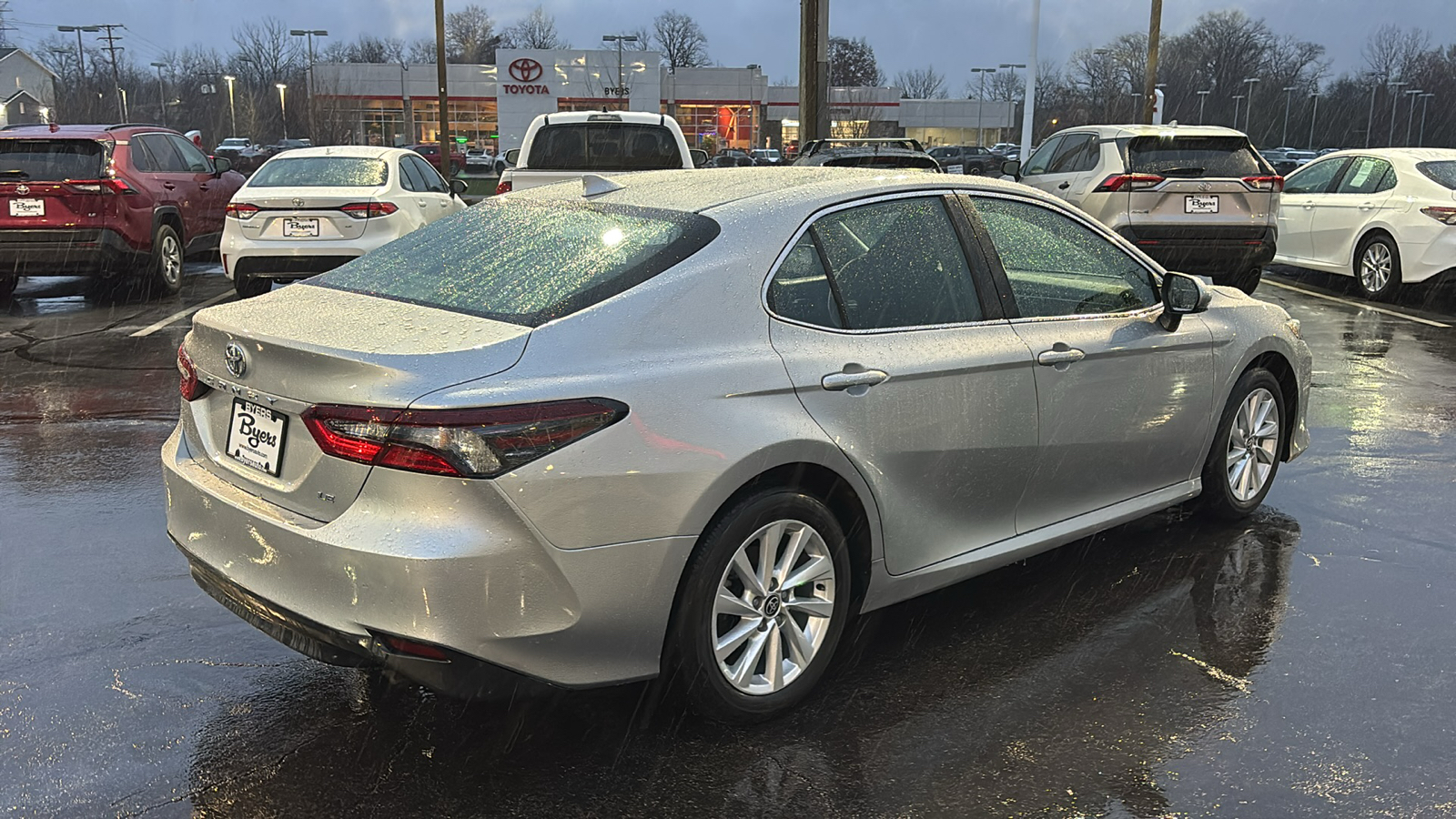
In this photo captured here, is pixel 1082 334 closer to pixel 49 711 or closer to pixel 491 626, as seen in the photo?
pixel 491 626

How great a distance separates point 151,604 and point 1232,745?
3.50 metres

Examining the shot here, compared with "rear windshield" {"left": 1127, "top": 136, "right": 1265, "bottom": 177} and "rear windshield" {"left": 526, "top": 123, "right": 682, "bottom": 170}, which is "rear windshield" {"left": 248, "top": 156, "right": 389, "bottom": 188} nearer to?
"rear windshield" {"left": 526, "top": 123, "right": 682, "bottom": 170}

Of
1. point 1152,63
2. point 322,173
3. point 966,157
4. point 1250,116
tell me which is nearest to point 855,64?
point 1250,116

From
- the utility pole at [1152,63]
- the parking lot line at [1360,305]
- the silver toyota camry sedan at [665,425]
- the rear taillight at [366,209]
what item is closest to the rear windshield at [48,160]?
the rear taillight at [366,209]

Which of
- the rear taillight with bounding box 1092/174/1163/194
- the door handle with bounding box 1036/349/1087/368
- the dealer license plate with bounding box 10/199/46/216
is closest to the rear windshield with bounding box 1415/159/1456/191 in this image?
the rear taillight with bounding box 1092/174/1163/194

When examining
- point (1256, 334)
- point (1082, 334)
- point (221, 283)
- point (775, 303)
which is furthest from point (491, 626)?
point (221, 283)

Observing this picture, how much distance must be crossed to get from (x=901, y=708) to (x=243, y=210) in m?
9.34

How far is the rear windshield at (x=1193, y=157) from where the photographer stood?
39.1 ft

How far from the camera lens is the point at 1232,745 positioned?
3.32 meters

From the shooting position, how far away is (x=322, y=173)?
38.8 feet

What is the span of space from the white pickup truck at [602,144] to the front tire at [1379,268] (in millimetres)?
7218

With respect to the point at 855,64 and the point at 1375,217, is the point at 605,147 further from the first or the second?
the point at 855,64

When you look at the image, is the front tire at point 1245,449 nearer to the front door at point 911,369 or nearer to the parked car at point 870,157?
the front door at point 911,369

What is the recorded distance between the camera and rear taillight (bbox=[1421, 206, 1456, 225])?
1173 centimetres
